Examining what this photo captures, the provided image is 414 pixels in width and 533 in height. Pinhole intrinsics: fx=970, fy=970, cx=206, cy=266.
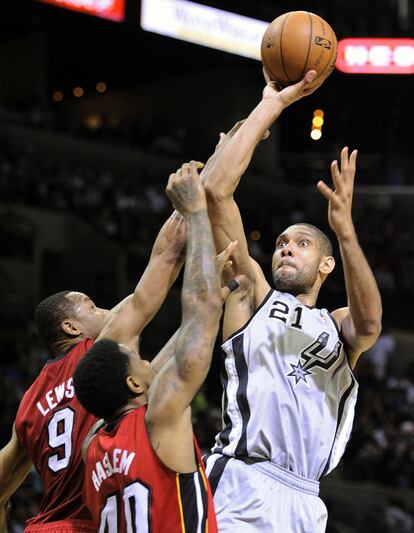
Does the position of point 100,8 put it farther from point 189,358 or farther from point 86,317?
point 189,358

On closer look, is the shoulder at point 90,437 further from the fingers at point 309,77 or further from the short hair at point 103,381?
the fingers at point 309,77

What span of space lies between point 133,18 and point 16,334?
5.28m

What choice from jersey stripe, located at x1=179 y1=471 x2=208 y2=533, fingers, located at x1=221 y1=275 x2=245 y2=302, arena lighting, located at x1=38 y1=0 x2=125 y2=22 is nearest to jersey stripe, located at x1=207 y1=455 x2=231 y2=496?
jersey stripe, located at x1=179 y1=471 x2=208 y2=533

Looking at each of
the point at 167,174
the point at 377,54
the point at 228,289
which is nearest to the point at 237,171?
the point at 228,289

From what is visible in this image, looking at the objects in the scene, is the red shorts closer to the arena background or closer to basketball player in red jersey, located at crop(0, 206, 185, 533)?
basketball player in red jersey, located at crop(0, 206, 185, 533)

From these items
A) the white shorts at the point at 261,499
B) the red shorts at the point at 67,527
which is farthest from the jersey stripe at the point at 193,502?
the red shorts at the point at 67,527

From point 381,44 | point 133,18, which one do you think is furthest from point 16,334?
point 381,44

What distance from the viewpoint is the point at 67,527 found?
4117 millimetres

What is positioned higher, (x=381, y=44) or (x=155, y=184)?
(x=381, y=44)

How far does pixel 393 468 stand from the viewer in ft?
41.9

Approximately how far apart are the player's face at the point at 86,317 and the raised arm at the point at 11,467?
58cm

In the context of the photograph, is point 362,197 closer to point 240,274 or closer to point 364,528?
point 364,528

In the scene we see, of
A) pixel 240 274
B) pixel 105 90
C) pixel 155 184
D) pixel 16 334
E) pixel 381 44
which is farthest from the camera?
pixel 105 90

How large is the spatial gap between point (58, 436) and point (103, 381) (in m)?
0.94
